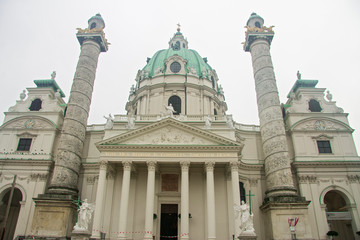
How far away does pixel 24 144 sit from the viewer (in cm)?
2569

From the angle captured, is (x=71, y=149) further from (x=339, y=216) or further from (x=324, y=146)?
(x=339, y=216)

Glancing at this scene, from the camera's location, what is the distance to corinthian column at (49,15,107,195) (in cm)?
2162

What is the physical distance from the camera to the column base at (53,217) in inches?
763

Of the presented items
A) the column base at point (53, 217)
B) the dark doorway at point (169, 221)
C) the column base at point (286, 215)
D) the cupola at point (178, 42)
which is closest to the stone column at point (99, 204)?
the column base at point (53, 217)

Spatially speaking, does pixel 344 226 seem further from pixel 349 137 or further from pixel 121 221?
pixel 121 221

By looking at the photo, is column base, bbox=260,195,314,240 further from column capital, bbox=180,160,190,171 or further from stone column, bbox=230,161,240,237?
column capital, bbox=180,160,190,171

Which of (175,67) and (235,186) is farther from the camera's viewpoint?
(175,67)

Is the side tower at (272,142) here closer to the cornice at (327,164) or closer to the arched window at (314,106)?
the cornice at (327,164)

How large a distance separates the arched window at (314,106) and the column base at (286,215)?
34.8 feet

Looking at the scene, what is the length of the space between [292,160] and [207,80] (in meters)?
13.6

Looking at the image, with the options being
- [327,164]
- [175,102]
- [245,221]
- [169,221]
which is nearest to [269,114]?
[327,164]

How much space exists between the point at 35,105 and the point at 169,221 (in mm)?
17631

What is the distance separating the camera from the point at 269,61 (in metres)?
25.7

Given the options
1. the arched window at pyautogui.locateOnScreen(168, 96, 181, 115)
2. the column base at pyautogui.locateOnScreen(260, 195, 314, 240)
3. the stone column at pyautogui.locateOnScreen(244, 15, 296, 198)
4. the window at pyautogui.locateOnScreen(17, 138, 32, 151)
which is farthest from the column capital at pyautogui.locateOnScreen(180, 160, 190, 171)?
the window at pyautogui.locateOnScreen(17, 138, 32, 151)
